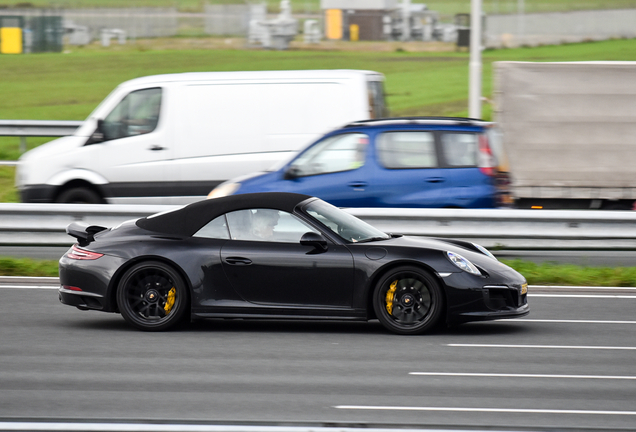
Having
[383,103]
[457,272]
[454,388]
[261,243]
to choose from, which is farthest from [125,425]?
[383,103]

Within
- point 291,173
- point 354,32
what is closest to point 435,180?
point 291,173

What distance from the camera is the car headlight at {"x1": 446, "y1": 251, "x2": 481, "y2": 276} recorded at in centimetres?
760

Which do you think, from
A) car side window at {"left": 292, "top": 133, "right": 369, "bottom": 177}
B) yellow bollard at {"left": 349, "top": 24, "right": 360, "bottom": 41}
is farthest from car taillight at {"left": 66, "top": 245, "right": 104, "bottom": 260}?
yellow bollard at {"left": 349, "top": 24, "right": 360, "bottom": 41}

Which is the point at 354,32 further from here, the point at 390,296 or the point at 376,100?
the point at 390,296

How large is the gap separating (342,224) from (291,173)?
3595mm

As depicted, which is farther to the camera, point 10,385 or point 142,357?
point 142,357

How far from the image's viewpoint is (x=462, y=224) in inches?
444

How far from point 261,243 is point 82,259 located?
147 cm

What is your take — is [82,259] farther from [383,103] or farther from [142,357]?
[383,103]

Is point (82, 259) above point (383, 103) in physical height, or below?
below

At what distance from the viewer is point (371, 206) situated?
11.6 m

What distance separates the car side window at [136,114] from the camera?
43.6 ft

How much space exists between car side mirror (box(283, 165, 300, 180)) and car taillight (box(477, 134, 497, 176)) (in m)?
2.13

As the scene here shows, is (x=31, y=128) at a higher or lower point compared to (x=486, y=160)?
lower
